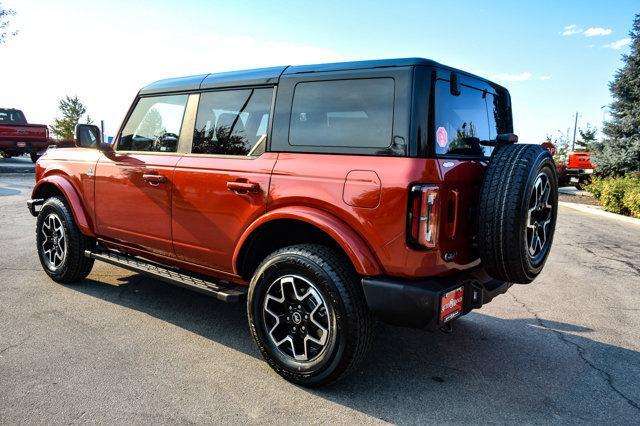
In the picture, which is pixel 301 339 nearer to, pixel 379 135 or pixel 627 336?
pixel 379 135

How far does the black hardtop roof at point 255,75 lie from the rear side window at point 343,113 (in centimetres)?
10

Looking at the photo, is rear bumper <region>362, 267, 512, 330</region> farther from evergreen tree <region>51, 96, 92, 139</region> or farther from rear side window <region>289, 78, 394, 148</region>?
evergreen tree <region>51, 96, 92, 139</region>

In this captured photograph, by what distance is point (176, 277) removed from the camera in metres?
3.79

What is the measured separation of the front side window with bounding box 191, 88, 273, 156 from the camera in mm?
3451

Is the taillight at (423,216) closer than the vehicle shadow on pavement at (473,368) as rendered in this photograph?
Yes

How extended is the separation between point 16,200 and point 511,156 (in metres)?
11.4

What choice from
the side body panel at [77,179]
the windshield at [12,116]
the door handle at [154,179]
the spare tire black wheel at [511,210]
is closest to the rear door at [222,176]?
the door handle at [154,179]

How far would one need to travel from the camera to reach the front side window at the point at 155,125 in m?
4.03

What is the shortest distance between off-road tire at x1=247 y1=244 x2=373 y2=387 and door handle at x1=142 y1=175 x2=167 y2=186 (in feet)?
4.14

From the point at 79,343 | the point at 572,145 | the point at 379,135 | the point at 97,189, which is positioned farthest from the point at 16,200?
the point at 572,145

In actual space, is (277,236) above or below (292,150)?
below

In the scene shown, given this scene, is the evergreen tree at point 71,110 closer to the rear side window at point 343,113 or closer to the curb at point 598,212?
the curb at point 598,212

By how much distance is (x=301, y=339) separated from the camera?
123 inches

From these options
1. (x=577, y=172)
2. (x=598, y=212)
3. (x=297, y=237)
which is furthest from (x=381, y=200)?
(x=577, y=172)
